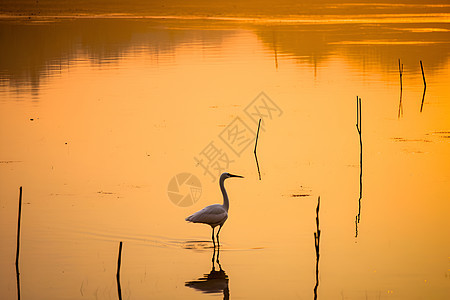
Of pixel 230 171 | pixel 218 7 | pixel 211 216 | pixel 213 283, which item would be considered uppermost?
pixel 218 7

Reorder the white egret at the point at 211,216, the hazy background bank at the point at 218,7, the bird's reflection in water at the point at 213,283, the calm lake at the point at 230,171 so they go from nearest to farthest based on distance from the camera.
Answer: the bird's reflection in water at the point at 213,283 < the calm lake at the point at 230,171 < the white egret at the point at 211,216 < the hazy background bank at the point at 218,7

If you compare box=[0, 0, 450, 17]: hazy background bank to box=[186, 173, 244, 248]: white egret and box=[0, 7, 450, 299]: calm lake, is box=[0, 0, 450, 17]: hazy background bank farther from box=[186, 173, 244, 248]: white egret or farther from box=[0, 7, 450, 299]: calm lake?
box=[186, 173, 244, 248]: white egret

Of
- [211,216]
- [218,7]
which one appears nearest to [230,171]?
[211,216]

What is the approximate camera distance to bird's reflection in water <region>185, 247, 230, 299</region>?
9.71m

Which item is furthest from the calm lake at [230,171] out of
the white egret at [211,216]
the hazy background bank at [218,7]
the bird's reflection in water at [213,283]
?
the hazy background bank at [218,7]

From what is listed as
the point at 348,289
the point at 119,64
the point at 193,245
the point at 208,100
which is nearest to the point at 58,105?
the point at 208,100

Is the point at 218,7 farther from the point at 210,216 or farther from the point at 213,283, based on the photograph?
the point at 213,283

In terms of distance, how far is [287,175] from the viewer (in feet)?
48.7

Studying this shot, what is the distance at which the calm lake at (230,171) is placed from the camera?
33.4 feet

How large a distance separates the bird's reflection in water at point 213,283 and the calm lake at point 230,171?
0.02 meters

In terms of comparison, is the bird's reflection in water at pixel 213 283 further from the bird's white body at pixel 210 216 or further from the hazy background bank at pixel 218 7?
the hazy background bank at pixel 218 7

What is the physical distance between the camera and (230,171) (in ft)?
49.9

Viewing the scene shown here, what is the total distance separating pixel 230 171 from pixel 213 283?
17.7 feet

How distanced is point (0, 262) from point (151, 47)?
26.3 m
